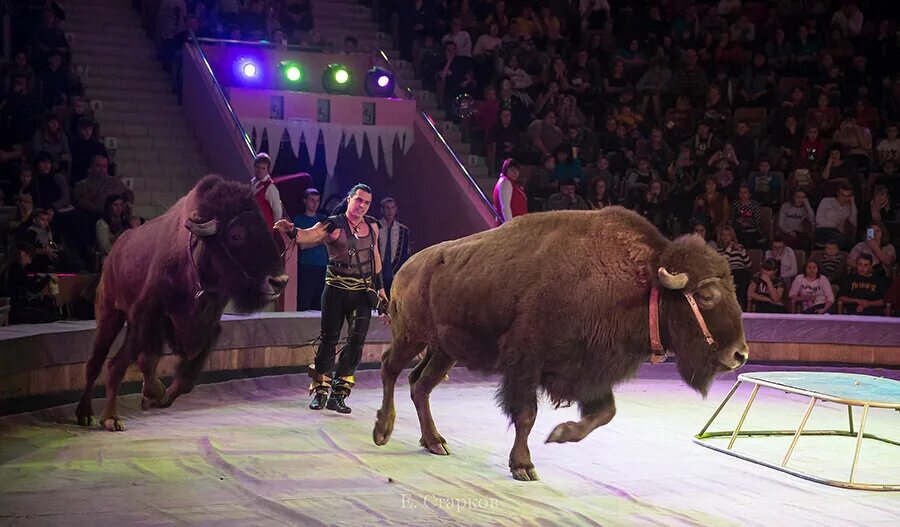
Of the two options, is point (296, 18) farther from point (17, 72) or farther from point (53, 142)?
point (53, 142)

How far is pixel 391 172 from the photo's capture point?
17938mm

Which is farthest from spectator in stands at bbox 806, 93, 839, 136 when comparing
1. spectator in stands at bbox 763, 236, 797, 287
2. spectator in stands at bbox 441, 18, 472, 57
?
spectator in stands at bbox 441, 18, 472, 57

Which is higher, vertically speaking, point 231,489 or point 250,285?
point 250,285

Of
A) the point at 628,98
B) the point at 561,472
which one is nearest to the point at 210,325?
the point at 561,472

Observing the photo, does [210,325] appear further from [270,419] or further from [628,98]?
[628,98]

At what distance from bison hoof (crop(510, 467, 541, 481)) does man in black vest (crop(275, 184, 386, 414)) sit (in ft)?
9.09

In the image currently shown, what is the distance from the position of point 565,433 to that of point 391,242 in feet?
22.6

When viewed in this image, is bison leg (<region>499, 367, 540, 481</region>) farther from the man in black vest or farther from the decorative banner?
the decorative banner

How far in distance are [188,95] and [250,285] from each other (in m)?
9.55

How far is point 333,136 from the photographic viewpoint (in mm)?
17094

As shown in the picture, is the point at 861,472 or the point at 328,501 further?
the point at 861,472

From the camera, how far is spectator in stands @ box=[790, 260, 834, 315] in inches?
547

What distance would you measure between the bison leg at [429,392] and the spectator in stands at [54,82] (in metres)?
8.47

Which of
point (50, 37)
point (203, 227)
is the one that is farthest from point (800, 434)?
point (50, 37)
